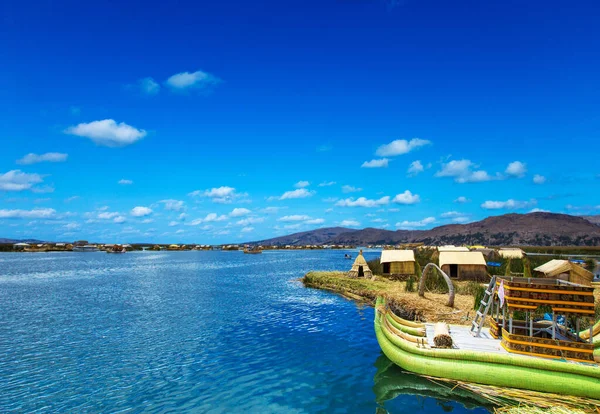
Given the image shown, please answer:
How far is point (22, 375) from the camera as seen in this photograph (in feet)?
52.3

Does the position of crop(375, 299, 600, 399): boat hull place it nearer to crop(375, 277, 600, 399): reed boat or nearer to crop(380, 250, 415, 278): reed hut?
crop(375, 277, 600, 399): reed boat

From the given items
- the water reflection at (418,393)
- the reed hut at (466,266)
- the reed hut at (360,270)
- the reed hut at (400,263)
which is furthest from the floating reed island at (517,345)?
the reed hut at (360,270)

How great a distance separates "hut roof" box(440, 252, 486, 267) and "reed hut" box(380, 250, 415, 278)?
409cm

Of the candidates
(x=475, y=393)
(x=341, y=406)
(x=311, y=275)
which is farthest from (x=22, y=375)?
(x=311, y=275)

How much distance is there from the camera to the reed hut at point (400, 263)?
44.8m

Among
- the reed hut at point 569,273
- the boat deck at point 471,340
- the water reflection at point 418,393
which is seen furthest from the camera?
the reed hut at point 569,273

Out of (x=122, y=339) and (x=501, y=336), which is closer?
(x=501, y=336)

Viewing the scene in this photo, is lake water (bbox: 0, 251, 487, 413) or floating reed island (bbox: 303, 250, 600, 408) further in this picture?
lake water (bbox: 0, 251, 487, 413)

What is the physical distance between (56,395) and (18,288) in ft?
136

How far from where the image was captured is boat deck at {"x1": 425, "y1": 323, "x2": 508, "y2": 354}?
1462 centimetres

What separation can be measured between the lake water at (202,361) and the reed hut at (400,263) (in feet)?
47.3

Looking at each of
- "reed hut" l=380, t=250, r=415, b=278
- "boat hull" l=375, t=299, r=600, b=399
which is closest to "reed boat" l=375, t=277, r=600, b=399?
"boat hull" l=375, t=299, r=600, b=399

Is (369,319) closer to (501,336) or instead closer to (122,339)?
(501,336)

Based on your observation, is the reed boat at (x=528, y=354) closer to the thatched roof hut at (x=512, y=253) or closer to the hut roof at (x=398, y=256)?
the hut roof at (x=398, y=256)
